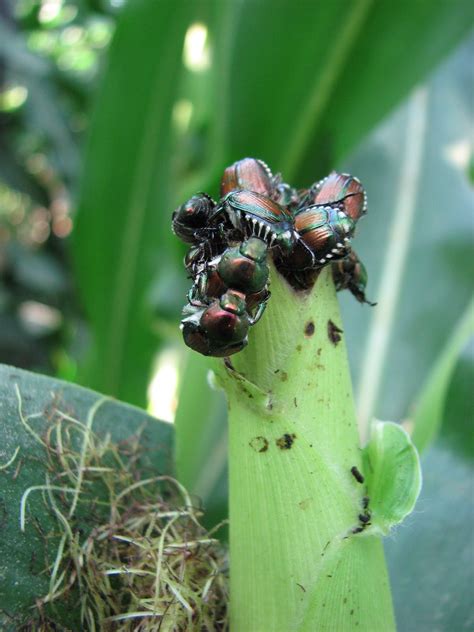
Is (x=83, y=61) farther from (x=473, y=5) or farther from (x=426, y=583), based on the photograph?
(x=426, y=583)

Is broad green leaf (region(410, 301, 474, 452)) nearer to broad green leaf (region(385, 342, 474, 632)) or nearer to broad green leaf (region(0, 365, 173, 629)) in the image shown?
broad green leaf (region(385, 342, 474, 632))

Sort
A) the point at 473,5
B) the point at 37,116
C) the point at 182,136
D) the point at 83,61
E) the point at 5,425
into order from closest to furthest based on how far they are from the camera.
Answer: the point at 5,425 → the point at 473,5 → the point at 182,136 → the point at 37,116 → the point at 83,61

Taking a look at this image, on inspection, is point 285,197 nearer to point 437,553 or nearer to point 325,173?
point 437,553

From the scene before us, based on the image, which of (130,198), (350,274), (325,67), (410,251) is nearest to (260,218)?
(350,274)

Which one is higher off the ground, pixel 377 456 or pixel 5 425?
pixel 377 456

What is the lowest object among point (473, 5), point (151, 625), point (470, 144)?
point (151, 625)

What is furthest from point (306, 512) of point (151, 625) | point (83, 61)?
point (83, 61)
